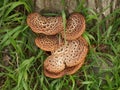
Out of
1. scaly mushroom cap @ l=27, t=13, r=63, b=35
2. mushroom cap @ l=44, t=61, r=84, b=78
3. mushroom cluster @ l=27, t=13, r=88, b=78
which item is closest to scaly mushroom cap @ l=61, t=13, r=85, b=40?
mushroom cluster @ l=27, t=13, r=88, b=78

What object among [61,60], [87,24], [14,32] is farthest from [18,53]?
[87,24]

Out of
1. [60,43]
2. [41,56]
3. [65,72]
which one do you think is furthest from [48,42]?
[65,72]

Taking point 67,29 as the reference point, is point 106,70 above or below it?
below

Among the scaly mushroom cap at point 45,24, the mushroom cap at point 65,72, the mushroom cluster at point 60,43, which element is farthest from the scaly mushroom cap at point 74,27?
the mushroom cap at point 65,72

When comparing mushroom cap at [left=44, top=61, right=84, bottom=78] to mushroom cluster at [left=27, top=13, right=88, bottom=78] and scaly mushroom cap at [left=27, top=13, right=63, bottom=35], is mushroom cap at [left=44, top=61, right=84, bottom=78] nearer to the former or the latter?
mushroom cluster at [left=27, top=13, right=88, bottom=78]

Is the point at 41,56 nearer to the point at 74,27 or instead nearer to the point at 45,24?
the point at 45,24

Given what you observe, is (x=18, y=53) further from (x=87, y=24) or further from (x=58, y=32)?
(x=87, y=24)
